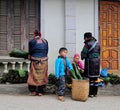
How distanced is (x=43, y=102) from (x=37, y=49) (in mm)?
1362

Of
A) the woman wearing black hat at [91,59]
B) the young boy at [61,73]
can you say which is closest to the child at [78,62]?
the woman wearing black hat at [91,59]

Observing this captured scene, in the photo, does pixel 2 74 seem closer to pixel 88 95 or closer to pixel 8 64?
pixel 8 64

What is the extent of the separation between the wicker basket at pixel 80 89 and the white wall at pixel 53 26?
6.12ft

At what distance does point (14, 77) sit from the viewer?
10.8 m

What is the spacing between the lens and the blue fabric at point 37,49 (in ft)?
33.1

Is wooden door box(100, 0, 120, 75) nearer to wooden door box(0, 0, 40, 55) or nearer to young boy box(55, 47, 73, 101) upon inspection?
wooden door box(0, 0, 40, 55)

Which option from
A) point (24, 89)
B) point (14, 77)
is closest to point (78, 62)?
point (24, 89)

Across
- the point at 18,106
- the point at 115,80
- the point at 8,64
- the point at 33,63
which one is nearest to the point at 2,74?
the point at 8,64

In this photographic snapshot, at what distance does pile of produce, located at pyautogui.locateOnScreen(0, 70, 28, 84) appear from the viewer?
35.4ft

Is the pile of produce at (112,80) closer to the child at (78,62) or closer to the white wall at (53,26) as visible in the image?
the child at (78,62)

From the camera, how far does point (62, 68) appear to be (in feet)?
32.8

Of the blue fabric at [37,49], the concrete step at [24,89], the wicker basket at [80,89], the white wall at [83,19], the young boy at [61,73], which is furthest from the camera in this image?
the white wall at [83,19]

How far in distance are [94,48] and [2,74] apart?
106 inches

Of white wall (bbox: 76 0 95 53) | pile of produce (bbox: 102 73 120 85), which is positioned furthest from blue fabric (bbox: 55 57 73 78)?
white wall (bbox: 76 0 95 53)
